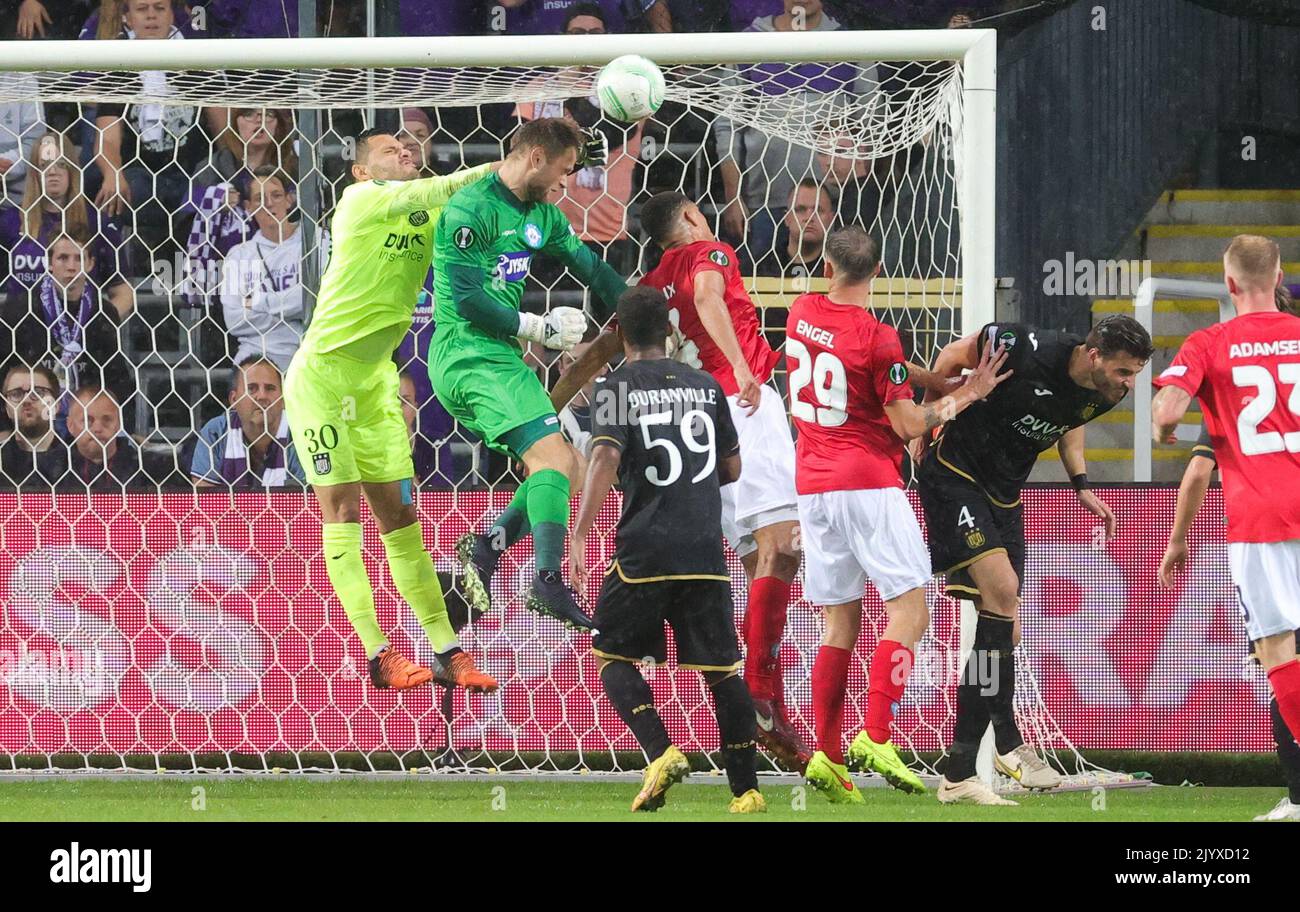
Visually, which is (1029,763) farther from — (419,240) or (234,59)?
(234,59)

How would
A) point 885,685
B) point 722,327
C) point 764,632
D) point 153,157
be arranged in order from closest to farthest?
point 885,685 < point 722,327 < point 764,632 < point 153,157

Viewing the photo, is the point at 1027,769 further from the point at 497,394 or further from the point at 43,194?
the point at 43,194

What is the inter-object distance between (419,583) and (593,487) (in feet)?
4.01

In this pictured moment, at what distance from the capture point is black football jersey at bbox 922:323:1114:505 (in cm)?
604

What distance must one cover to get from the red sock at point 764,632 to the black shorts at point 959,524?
59 centimetres

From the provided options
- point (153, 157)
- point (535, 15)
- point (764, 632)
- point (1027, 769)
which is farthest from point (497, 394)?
point (535, 15)

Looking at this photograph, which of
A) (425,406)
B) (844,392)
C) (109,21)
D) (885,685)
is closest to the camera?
(885,685)

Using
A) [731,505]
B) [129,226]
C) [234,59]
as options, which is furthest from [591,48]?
[129,226]

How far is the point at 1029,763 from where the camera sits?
264 inches

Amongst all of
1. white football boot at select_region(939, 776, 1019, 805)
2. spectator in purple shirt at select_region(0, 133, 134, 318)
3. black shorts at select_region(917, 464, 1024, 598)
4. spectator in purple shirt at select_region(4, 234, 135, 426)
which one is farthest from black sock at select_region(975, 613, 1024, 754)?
spectator in purple shirt at select_region(0, 133, 134, 318)

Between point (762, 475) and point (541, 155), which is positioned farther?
point (762, 475)

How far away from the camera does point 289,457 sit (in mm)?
7754

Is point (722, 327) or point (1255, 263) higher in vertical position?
point (1255, 263)

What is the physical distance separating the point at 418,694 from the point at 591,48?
254 cm
